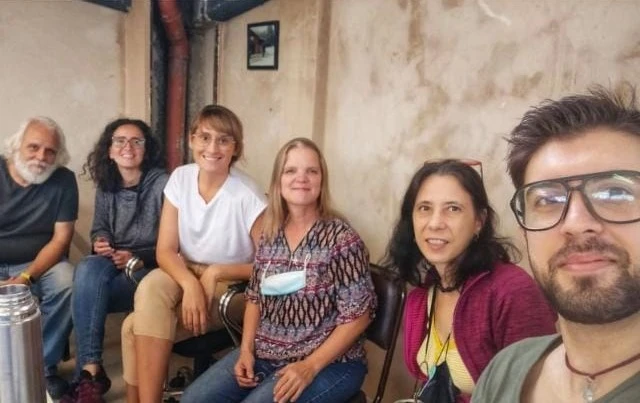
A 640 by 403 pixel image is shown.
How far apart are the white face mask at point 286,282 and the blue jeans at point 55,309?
4.11 ft

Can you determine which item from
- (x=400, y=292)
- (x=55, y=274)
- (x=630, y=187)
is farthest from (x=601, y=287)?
(x=55, y=274)

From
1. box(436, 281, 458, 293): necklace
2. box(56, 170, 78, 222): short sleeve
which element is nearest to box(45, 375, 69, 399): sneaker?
box(56, 170, 78, 222): short sleeve

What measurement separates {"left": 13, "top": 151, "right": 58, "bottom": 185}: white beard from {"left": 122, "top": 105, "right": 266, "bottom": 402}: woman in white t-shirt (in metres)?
0.74

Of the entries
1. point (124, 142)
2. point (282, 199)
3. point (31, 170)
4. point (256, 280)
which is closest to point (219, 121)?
point (282, 199)

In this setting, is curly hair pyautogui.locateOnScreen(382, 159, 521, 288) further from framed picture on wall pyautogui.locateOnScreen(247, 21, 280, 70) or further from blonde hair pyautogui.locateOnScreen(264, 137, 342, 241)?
framed picture on wall pyautogui.locateOnScreen(247, 21, 280, 70)

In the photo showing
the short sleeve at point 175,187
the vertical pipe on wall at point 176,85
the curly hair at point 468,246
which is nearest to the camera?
the curly hair at point 468,246

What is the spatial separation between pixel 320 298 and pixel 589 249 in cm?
117

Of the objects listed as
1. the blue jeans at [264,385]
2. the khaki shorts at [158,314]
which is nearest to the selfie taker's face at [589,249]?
the blue jeans at [264,385]

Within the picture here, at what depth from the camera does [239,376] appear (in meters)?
1.93

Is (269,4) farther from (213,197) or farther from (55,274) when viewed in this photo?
(55,274)

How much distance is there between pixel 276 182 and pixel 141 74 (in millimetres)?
1886

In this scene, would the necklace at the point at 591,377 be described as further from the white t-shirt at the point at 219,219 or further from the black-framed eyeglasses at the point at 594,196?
the white t-shirt at the point at 219,219

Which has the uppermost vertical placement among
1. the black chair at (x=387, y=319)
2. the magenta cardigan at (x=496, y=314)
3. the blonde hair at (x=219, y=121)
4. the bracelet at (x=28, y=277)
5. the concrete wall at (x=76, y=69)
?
the concrete wall at (x=76, y=69)

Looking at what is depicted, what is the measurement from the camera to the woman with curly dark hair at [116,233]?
8.02ft
